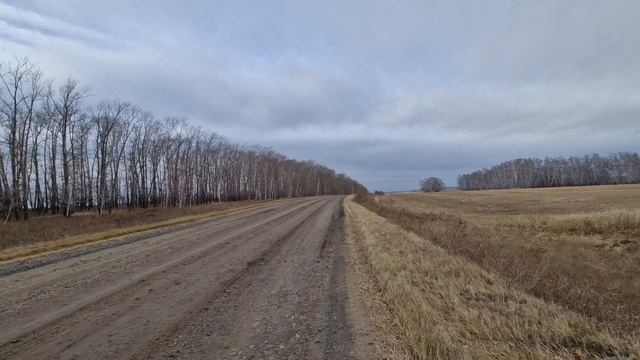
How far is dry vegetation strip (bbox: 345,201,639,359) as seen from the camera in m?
4.36

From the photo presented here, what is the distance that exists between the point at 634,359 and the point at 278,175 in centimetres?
10915

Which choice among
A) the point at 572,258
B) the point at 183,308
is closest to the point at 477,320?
the point at 183,308

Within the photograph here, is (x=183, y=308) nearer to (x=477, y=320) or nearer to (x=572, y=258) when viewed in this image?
(x=477, y=320)

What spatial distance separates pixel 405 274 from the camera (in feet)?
26.9

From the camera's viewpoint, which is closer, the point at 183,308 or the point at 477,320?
the point at 477,320

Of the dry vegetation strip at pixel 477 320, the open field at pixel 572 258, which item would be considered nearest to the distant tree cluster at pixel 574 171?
the open field at pixel 572 258

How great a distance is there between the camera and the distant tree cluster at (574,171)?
141 m

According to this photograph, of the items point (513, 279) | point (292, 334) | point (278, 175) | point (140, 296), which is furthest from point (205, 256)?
point (278, 175)

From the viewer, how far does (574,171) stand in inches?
5960

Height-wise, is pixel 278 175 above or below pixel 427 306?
above

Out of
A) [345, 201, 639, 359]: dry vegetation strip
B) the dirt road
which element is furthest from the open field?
the dirt road

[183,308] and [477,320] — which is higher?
[183,308]

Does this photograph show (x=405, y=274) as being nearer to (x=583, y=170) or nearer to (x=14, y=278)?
(x=14, y=278)

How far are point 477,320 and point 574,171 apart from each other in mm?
175315
